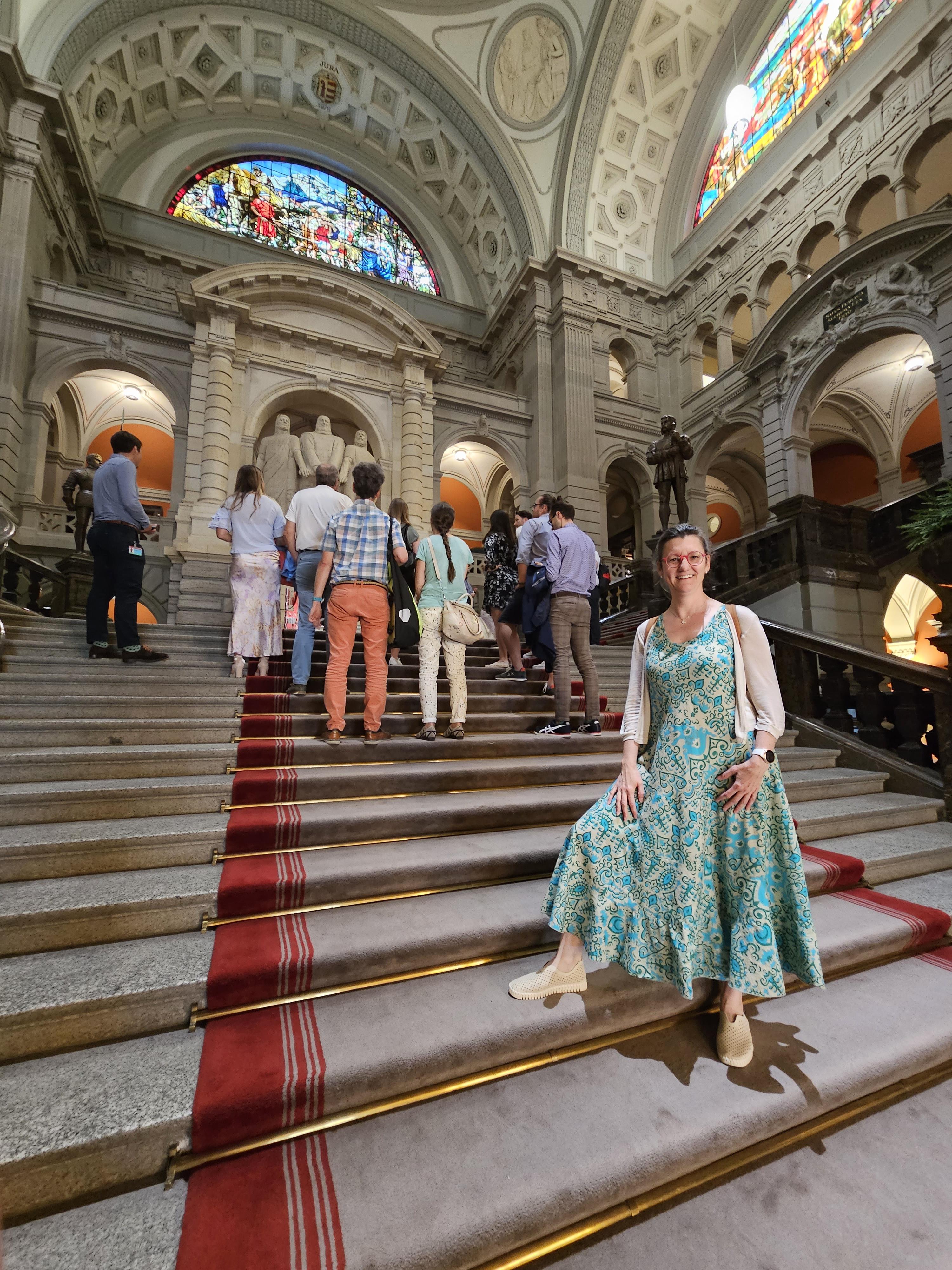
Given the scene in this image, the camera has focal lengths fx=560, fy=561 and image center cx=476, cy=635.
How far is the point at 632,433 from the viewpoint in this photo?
1548 centimetres

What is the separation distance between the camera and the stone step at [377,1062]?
50.5 inches

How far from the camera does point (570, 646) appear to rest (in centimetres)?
436

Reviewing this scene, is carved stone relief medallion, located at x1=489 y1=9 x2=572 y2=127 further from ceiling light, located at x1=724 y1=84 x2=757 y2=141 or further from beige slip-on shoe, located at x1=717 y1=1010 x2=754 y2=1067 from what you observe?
beige slip-on shoe, located at x1=717 y1=1010 x2=754 y2=1067

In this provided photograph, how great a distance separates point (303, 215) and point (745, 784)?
20285mm

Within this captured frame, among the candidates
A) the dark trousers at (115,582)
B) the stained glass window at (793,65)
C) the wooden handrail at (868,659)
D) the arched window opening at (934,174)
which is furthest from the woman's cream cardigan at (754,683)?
the stained glass window at (793,65)

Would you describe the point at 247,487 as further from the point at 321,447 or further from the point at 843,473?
the point at 843,473

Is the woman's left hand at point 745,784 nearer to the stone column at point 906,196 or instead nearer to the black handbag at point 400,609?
the black handbag at point 400,609

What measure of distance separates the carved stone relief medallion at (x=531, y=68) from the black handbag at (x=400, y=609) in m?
17.9

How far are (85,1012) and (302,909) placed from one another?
729 millimetres

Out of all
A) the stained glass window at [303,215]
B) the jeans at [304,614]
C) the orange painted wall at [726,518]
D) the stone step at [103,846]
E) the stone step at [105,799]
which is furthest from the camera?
the orange painted wall at [726,518]

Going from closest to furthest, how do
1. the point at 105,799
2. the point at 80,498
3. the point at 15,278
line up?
the point at 105,799 < the point at 80,498 < the point at 15,278

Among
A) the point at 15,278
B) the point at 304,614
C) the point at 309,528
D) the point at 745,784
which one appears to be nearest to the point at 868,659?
the point at 745,784

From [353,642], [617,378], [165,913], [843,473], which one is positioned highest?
[617,378]

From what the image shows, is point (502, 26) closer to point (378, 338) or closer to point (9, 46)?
point (378, 338)
